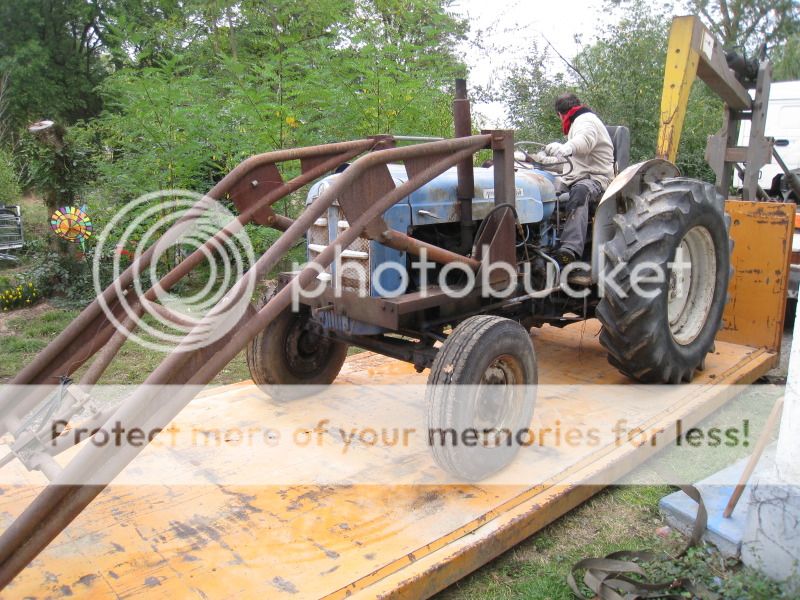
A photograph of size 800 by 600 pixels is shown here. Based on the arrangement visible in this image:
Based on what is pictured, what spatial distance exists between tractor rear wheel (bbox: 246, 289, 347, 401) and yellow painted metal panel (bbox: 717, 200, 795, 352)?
2.94m

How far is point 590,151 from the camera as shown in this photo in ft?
14.7

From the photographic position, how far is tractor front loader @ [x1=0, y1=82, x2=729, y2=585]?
230 centimetres

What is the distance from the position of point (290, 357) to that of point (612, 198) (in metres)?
2.19

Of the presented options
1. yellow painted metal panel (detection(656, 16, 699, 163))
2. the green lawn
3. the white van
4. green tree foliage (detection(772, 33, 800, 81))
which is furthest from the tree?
the green lawn

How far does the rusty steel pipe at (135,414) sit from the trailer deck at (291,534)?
429mm

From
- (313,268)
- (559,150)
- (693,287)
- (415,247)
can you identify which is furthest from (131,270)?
(693,287)

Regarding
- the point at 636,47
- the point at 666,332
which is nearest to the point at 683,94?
the point at 666,332

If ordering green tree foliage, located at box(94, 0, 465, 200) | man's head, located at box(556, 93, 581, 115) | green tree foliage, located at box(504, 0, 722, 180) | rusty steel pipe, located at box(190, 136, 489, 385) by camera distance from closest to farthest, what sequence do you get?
rusty steel pipe, located at box(190, 136, 489, 385) < man's head, located at box(556, 93, 581, 115) < green tree foliage, located at box(94, 0, 465, 200) < green tree foliage, located at box(504, 0, 722, 180)

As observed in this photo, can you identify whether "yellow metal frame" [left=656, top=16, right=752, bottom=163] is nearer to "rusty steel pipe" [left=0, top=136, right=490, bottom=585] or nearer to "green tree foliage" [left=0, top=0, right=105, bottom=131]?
"rusty steel pipe" [left=0, top=136, right=490, bottom=585]

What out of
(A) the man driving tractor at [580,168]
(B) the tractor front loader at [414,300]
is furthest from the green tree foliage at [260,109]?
(B) the tractor front loader at [414,300]

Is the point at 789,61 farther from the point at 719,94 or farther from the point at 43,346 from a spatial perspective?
the point at 43,346

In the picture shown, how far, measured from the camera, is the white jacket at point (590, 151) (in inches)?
174

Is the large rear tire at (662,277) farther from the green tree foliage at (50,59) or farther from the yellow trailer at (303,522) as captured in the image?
the green tree foliage at (50,59)

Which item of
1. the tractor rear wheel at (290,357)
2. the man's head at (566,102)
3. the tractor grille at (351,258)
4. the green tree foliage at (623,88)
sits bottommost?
the tractor rear wheel at (290,357)
